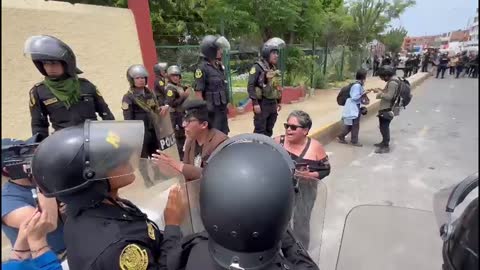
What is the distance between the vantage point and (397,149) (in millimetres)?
6250

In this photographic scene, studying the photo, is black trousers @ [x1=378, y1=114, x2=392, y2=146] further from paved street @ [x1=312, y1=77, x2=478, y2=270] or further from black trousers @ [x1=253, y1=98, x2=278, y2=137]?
black trousers @ [x1=253, y1=98, x2=278, y2=137]

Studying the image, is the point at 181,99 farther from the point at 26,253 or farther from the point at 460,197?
the point at 460,197

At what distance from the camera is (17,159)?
1.65 m

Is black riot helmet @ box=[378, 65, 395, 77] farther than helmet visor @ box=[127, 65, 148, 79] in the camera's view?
Yes

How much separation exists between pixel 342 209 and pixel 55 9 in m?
4.29

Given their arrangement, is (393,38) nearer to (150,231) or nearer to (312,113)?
(312,113)

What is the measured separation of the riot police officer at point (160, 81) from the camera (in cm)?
538

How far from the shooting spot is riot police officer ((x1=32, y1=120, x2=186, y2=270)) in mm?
1274

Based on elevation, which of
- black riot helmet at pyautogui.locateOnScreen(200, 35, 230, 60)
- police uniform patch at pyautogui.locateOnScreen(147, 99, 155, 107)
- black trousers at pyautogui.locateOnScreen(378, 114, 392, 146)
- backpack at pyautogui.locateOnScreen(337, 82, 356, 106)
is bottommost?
black trousers at pyautogui.locateOnScreen(378, 114, 392, 146)

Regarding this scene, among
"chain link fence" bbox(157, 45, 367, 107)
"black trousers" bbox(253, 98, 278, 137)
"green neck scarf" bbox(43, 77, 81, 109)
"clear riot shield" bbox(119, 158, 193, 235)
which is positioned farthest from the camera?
"chain link fence" bbox(157, 45, 367, 107)

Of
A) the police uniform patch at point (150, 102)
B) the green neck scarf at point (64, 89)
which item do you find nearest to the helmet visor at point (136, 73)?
the police uniform patch at point (150, 102)

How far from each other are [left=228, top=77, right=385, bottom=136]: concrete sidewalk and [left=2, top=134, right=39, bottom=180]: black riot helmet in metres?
4.78

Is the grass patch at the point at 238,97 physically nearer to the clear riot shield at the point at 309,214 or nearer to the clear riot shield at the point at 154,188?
the clear riot shield at the point at 154,188

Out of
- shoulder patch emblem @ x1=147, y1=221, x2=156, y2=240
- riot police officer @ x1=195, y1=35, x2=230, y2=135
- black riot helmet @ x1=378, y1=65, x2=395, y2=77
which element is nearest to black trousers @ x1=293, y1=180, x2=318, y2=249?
shoulder patch emblem @ x1=147, y1=221, x2=156, y2=240
